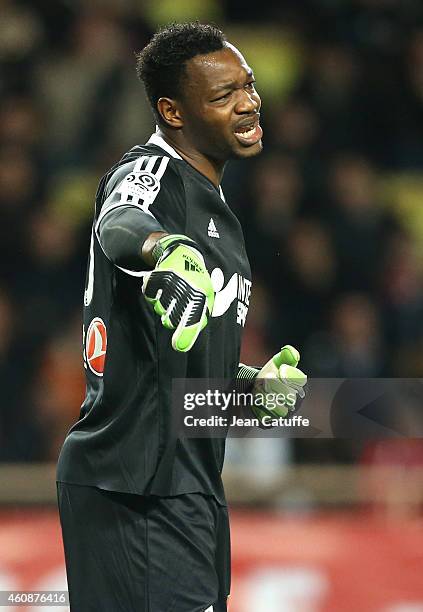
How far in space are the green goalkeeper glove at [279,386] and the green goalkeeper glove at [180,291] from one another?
0.65m

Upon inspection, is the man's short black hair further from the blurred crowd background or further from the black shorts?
the blurred crowd background

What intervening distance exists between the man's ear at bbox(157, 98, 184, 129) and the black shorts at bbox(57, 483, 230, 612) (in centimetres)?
78

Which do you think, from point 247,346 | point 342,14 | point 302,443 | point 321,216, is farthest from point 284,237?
point 342,14

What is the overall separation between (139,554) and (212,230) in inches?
26.5

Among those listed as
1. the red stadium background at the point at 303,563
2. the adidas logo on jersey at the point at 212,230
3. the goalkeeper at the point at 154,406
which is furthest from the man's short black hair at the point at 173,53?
the red stadium background at the point at 303,563

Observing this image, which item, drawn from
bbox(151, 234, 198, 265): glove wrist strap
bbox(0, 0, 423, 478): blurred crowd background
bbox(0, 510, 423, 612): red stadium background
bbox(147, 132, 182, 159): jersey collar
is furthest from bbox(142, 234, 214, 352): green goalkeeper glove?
bbox(0, 0, 423, 478): blurred crowd background

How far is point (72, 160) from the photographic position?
6.51 metres

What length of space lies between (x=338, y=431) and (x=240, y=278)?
1.14m

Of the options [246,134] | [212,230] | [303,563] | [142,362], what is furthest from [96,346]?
[303,563]

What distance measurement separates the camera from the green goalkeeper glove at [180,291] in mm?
1909

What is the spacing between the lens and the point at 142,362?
90.1 inches

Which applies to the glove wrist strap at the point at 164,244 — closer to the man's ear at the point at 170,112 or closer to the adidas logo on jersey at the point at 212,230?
the adidas logo on jersey at the point at 212,230

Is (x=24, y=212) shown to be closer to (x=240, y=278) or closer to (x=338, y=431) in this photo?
(x=338, y=431)

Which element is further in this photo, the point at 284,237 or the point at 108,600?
the point at 284,237
